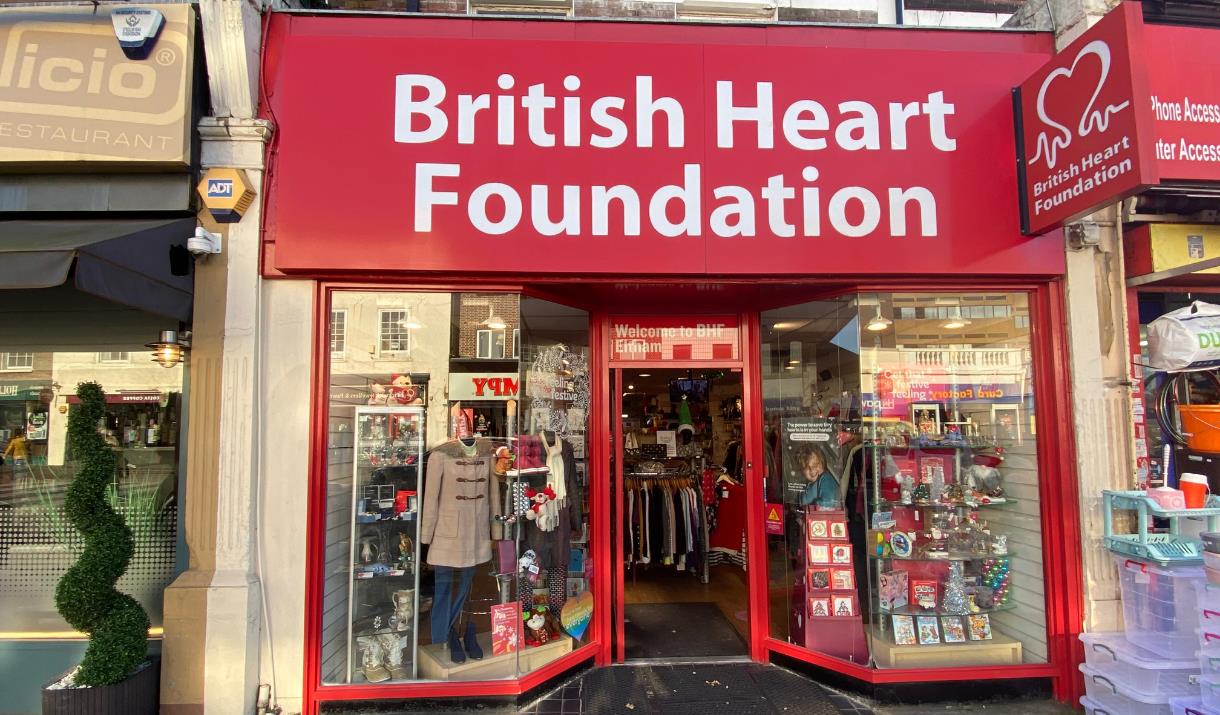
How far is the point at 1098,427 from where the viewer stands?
13.8 ft

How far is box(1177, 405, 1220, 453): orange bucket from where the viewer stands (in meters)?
4.24

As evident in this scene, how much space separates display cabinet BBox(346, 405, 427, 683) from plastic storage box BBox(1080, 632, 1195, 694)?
15.4ft

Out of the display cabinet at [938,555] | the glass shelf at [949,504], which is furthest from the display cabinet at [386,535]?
the glass shelf at [949,504]

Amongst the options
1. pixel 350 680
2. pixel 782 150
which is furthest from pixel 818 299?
pixel 350 680

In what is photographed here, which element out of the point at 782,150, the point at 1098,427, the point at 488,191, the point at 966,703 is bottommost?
the point at 966,703

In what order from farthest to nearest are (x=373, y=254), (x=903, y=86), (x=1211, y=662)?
(x=903, y=86) < (x=373, y=254) < (x=1211, y=662)

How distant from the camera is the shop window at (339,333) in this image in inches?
169

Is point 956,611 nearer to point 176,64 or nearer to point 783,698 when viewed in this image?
point 783,698

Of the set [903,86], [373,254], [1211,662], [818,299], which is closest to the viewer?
[1211,662]

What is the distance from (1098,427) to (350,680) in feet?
18.7

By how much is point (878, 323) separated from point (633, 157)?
7.55 feet

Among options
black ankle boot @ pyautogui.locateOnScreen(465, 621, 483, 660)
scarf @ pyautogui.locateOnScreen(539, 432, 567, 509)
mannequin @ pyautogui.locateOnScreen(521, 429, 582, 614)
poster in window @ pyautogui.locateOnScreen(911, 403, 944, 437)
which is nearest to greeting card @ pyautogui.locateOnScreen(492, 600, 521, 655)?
black ankle boot @ pyautogui.locateOnScreen(465, 621, 483, 660)

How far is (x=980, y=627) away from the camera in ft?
14.4

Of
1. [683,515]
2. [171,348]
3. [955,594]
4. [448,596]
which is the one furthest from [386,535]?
[955,594]
